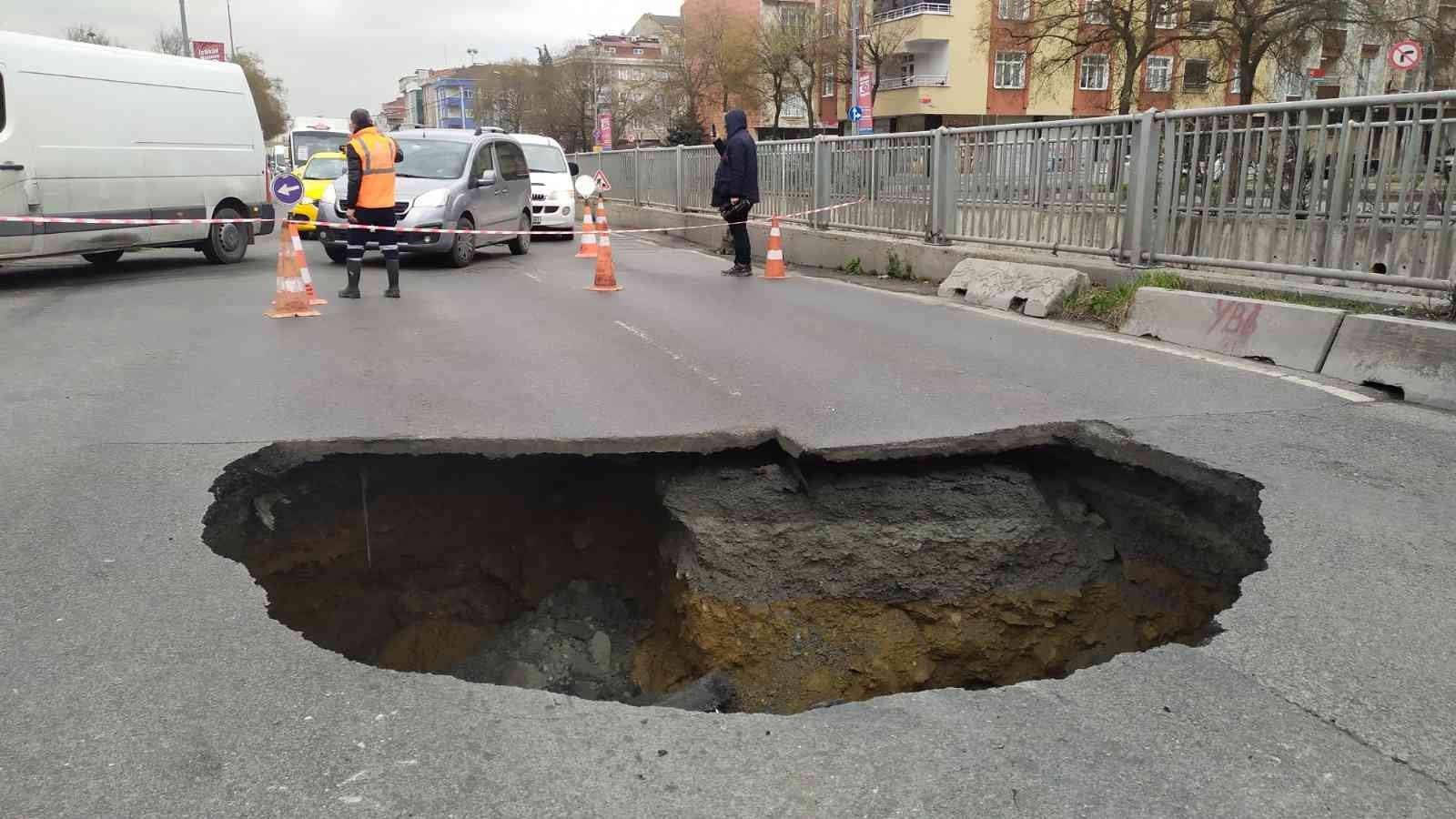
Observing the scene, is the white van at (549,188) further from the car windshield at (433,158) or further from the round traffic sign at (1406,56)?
the round traffic sign at (1406,56)

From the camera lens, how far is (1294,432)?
17.9 feet

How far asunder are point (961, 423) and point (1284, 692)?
284 cm

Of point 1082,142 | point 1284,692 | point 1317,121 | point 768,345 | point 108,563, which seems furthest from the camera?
point 1082,142

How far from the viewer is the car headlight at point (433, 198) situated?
13.7 metres

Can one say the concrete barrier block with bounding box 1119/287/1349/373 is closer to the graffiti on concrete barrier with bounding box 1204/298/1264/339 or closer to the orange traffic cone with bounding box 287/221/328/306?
the graffiti on concrete barrier with bounding box 1204/298/1264/339

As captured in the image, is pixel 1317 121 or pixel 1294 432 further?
pixel 1317 121

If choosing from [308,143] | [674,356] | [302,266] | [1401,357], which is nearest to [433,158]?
[302,266]

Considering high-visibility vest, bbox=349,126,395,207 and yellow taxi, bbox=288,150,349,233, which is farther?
yellow taxi, bbox=288,150,349,233

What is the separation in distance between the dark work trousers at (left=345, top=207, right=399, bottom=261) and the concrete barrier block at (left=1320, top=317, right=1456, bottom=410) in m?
8.69

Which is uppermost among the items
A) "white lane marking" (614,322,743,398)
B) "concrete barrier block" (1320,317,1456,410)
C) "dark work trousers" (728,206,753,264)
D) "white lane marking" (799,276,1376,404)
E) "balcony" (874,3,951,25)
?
"balcony" (874,3,951,25)

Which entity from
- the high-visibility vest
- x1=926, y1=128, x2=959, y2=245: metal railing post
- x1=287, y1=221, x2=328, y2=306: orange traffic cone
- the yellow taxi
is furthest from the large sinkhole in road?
the yellow taxi

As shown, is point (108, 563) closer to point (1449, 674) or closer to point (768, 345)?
point (1449, 674)

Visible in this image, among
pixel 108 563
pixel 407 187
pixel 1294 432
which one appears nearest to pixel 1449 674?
pixel 1294 432

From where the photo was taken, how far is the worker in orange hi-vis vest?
10453mm
